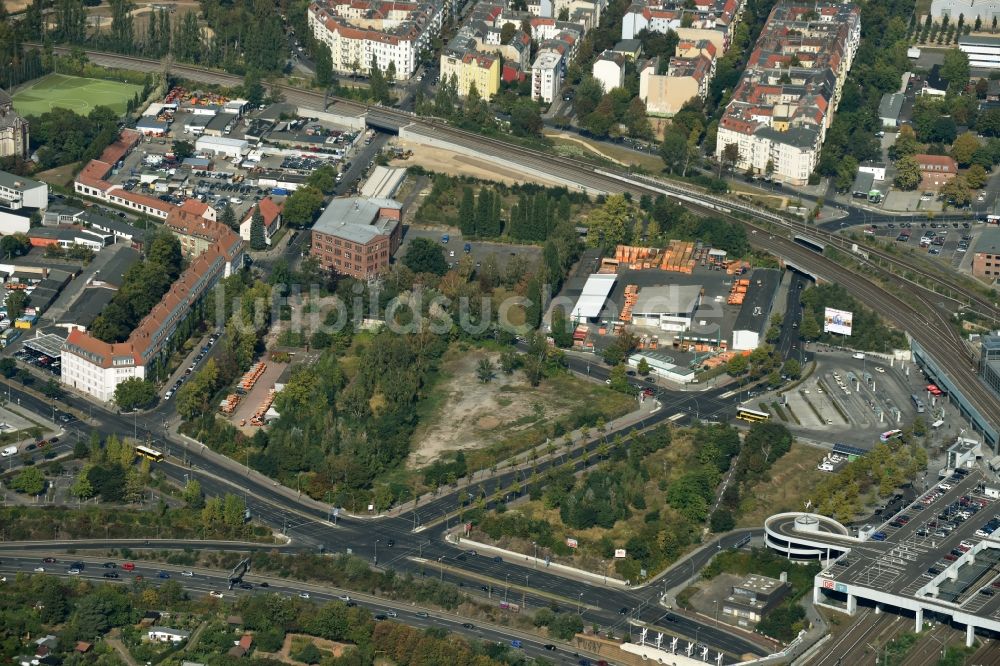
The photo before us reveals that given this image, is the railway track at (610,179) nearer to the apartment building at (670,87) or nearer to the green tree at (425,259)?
the apartment building at (670,87)

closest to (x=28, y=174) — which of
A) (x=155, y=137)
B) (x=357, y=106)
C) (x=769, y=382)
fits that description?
(x=155, y=137)

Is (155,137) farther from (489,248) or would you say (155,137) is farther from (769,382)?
(769,382)

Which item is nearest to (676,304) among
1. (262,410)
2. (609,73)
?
(262,410)

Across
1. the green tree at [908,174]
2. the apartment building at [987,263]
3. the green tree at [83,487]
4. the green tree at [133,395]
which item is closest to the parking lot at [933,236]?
the apartment building at [987,263]

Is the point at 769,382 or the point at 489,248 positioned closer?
the point at 769,382

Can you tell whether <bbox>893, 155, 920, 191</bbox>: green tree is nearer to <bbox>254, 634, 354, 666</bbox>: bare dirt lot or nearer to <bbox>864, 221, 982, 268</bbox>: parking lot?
<bbox>864, 221, 982, 268</bbox>: parking lot

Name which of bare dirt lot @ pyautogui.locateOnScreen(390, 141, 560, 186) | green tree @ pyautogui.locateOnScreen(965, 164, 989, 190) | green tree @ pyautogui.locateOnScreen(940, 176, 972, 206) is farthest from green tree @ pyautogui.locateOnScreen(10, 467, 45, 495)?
green tree @ pyautogui.locateOnScreen(965, 164, 989, 190)
